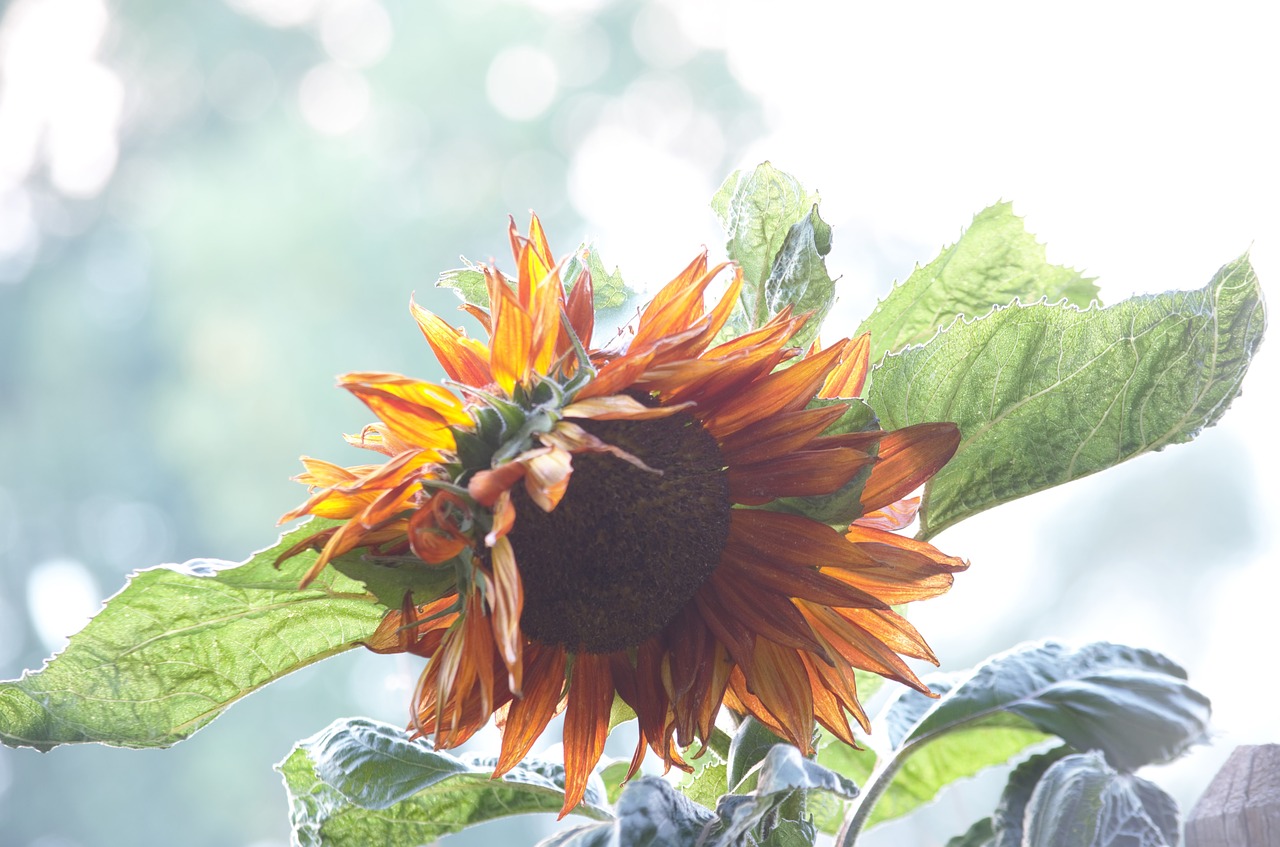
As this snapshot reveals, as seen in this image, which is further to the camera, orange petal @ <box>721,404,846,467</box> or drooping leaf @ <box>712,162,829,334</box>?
drooping leaf @ <box>712,162,829,334</box>

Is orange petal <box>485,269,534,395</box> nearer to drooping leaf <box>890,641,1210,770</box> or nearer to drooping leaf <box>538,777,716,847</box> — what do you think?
drooping leaf <box>538,777,716,847</box>

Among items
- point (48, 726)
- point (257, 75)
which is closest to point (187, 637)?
point (48, 726)

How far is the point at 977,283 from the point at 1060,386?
0.47 ft

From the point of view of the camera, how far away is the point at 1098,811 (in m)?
0.47

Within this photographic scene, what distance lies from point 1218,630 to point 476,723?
4.28 metres

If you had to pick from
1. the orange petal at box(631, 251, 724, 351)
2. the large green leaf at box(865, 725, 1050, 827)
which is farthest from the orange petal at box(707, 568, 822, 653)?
the large green leaf at box(865, 725, 1050, 827)

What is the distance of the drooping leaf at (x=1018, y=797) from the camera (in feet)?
1.80

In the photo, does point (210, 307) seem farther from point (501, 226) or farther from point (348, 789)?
point (348, 789)

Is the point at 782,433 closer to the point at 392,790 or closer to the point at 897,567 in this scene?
the point at 897,567

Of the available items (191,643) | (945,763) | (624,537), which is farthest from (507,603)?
(945,763)

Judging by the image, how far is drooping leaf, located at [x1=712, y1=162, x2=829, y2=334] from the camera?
584mm

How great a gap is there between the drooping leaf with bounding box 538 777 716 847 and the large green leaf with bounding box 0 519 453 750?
0.38 feet

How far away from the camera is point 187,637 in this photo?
0.48 meters

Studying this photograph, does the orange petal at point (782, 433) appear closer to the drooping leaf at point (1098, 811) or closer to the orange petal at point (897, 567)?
the orange petal at point (897, 567)
